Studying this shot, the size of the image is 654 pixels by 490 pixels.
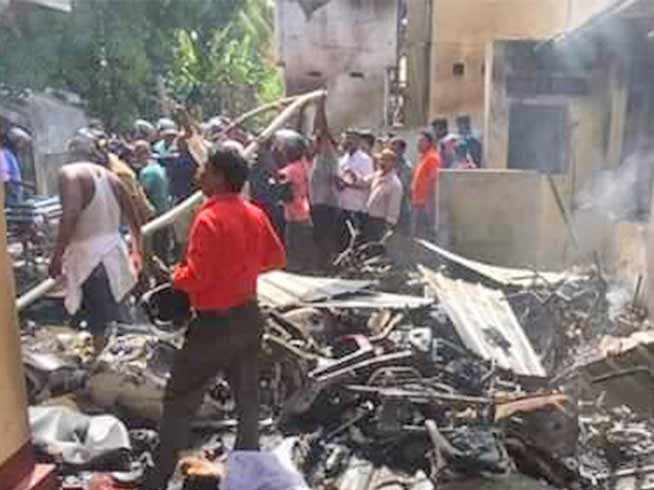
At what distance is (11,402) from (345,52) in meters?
19.1

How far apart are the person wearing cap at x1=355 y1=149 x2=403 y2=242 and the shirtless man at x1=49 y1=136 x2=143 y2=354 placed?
13.5 feet

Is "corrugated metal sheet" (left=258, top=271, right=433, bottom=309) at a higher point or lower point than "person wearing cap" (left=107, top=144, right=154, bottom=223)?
lower

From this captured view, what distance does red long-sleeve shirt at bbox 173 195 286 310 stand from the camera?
4.06m

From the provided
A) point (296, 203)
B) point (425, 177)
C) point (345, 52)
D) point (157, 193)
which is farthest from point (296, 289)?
point (345, 52)

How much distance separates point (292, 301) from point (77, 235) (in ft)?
5.64

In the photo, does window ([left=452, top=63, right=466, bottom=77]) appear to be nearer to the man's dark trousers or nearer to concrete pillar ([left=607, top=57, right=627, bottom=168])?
concrete pillar ([left=607, top=57, right=627, bottom=168])

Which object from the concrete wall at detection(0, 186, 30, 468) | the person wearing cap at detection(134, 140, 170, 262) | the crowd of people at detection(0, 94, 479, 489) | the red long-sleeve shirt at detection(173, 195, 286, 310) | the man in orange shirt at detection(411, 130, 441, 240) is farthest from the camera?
the man in orange shirt at detection(411, 130, 441, 240)

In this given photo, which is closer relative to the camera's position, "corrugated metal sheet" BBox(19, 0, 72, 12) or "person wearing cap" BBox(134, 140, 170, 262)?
"person wearing cap" BBox(134, 140, 170, 262)

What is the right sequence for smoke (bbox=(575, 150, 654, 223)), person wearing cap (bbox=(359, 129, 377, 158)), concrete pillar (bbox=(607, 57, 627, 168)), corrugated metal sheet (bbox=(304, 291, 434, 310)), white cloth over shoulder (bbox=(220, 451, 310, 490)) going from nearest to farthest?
white cloth over shoulder (bbox=(220, 451, 310, 490)), corrugated metal sheet (bbox=(304, 291, 434, 310)), smoke (bbox=(575, 150, 654, 223)), person wearing cap (bbox=(359, 129, 377, 158)), concrete pillar (bbox=(607, 57, 627, 168))

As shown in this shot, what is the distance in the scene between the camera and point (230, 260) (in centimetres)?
412

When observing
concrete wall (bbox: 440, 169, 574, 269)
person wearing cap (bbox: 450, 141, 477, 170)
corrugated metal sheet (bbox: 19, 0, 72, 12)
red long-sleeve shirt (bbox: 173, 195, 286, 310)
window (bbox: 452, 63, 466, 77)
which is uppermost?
corrugated metal sheet (bbox: 19, 0, 72, 12)

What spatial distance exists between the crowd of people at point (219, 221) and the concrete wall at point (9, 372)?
68.4 inches

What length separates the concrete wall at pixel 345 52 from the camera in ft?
67.2

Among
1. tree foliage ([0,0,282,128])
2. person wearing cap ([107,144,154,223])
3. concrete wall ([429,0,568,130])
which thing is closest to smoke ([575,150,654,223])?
person wearing cap ([107,144,154,223])
